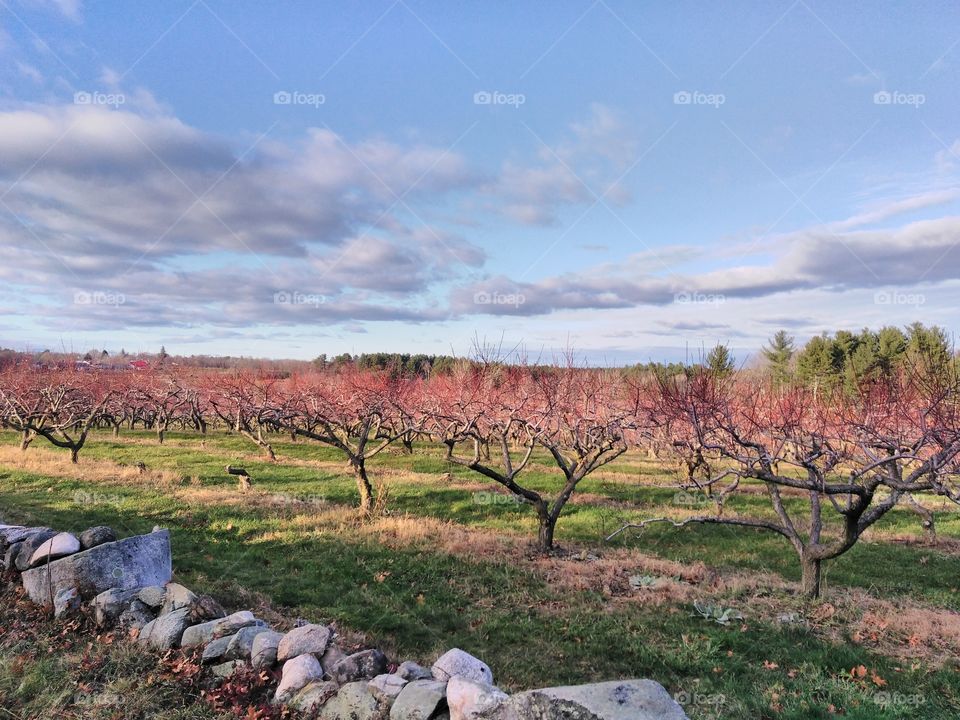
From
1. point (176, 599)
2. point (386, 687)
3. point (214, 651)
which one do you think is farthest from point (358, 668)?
point (176, 599)

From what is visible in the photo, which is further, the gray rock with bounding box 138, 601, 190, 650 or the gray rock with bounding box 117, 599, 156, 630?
the gray rock with bounding box 117, 599, 156, 630

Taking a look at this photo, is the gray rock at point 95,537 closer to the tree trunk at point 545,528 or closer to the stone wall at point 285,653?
the stone wall at point 285,653

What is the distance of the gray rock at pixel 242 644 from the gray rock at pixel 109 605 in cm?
236

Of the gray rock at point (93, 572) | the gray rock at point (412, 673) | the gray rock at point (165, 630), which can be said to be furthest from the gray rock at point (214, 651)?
the gray rock at point (93, 572)

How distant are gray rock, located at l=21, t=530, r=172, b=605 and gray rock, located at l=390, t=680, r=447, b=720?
218 inches

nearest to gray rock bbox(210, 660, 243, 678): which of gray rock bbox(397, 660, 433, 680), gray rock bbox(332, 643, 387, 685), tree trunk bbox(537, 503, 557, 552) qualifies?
gray rock bbox(332, 643, 387, 685)

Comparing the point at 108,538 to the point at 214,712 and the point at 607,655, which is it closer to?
the point at 214,712

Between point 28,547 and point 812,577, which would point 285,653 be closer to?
point 28,547

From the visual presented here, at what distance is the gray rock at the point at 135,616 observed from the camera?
23.4 feet

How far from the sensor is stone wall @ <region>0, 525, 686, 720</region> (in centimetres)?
451

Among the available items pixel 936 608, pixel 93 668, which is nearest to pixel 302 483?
pixel 93 668

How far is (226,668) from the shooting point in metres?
6.00

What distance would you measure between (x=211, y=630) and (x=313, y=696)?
209 cm

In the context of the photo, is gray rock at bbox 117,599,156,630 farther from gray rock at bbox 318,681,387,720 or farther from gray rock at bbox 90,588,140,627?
gray rock at bbox 318,681,387,720
